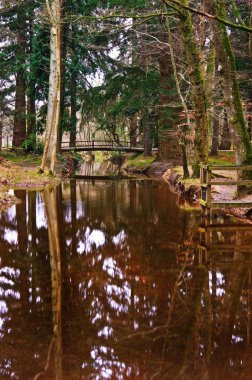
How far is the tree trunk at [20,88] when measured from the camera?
2877 centimetres

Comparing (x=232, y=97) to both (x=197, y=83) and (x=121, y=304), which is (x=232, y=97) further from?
(x=121, y=304)

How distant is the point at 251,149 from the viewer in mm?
12383

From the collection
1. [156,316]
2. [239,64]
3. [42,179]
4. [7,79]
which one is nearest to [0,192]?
[42,179]

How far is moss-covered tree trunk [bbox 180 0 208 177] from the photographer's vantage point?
15.1m

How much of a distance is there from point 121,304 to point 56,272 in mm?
1558

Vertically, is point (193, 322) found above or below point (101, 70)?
below

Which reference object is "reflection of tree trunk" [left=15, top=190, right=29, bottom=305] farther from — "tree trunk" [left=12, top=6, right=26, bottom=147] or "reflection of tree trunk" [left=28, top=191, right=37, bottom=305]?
"tree trunk" [left=12, top=6, right=26, bottom=147]

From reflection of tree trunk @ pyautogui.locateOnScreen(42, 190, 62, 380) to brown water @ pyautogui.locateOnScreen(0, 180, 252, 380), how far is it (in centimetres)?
2

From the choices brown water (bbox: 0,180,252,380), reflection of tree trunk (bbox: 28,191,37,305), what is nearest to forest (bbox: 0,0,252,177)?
reflection of tree trunk (bbox: 28,191,37,305)

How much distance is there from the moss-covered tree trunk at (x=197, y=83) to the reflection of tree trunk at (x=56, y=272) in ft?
19.6

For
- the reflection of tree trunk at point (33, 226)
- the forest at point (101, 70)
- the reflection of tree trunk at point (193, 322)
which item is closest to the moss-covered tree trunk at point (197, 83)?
the forest at point (101, 70)

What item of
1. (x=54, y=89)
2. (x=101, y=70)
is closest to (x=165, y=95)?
(x=101, y=70)

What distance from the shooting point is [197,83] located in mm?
15508

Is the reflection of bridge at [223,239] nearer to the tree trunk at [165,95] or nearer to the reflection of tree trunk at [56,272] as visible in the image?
the reflection of tree trunk at [56,272]
